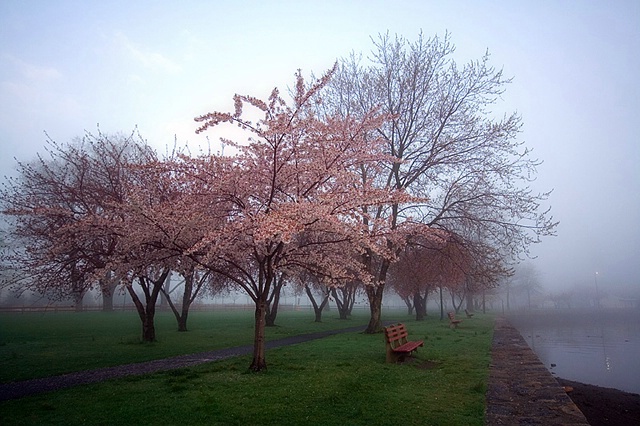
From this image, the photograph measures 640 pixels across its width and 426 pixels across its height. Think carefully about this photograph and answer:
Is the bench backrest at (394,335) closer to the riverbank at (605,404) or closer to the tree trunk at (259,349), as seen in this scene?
the tree trunk at (259,349)

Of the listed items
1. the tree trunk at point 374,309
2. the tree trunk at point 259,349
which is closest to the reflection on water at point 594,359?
the tree trunk at point 374,309

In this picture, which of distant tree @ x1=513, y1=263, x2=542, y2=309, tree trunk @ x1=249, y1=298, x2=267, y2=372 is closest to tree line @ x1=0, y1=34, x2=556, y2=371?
tree trunk @ x1=249, y1=298, x2=267, y2=372

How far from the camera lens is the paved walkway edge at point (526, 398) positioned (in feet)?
22.5

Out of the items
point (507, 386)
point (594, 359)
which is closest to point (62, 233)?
point (507, 386)

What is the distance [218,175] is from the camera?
10531 mm

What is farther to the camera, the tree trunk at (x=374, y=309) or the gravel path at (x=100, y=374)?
the tree trunk at (x=374, y=309)

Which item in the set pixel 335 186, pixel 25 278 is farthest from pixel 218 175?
pixel 25 278

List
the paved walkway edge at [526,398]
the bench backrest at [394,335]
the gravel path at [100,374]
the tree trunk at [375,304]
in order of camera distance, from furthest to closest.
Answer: the tree trunk at [375,304], the bench backrest at [394,335], the gravel path at [100,374], the paved walkway edge at [526,398]

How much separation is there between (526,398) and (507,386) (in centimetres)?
109

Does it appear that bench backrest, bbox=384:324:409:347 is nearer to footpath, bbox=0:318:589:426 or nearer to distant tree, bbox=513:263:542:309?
footpath, bbox=0:318:589:426

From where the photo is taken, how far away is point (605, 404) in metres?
9.28

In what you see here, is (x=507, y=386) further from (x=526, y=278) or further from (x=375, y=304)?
(x=526, y=278)

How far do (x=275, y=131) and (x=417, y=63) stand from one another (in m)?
16.8

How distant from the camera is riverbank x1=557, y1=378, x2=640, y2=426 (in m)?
8.12
